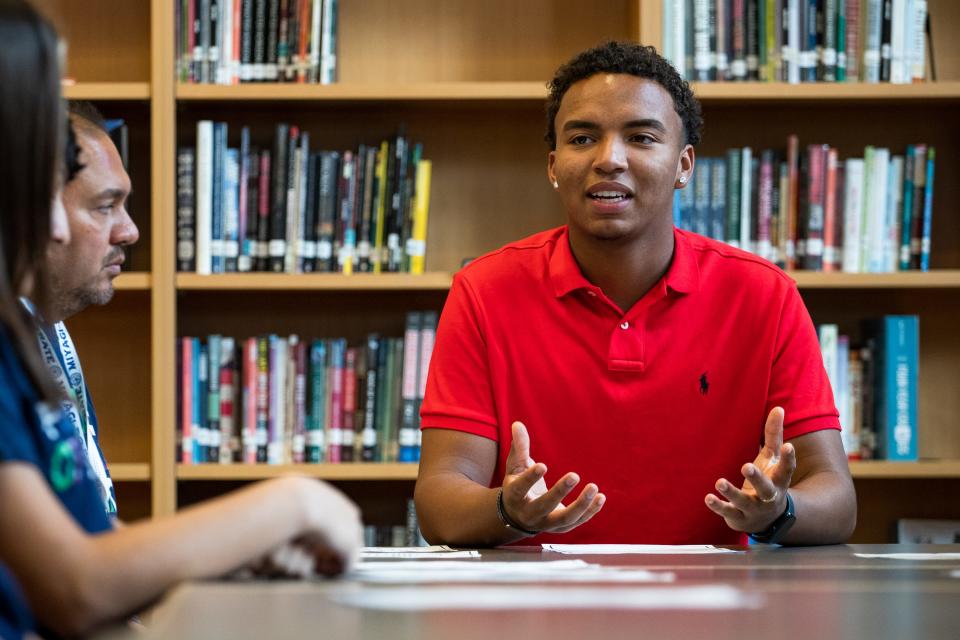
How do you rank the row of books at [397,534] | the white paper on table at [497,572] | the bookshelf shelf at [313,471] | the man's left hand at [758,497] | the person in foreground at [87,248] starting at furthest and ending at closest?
the row of books at [397,534], the bookshelf shelf at [313,471], the person in foreground at [87,248], the man's left hand at [758,497], the white paper on table at [497,572]

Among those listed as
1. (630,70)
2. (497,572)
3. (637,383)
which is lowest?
(497,572)

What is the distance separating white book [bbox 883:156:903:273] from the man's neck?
91 centimetres

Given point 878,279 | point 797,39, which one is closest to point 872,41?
point 797,39

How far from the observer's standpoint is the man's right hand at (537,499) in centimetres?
123

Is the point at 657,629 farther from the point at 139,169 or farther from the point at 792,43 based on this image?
the point at 139,169

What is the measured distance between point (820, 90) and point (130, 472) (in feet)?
5.51

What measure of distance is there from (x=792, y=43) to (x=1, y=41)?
1947 millimetres

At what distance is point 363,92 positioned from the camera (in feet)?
7.83

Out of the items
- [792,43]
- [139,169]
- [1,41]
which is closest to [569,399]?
[1,41]

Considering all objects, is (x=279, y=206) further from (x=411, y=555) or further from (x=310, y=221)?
(x=411, y=555)

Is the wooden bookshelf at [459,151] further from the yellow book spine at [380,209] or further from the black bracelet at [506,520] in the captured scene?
the black bracelet at [506,520]

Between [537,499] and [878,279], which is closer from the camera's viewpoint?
[537,499]

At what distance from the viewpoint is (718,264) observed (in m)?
1.72

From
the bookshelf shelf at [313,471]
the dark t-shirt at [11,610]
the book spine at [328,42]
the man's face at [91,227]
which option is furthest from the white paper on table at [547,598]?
the book spine at [328,42]
